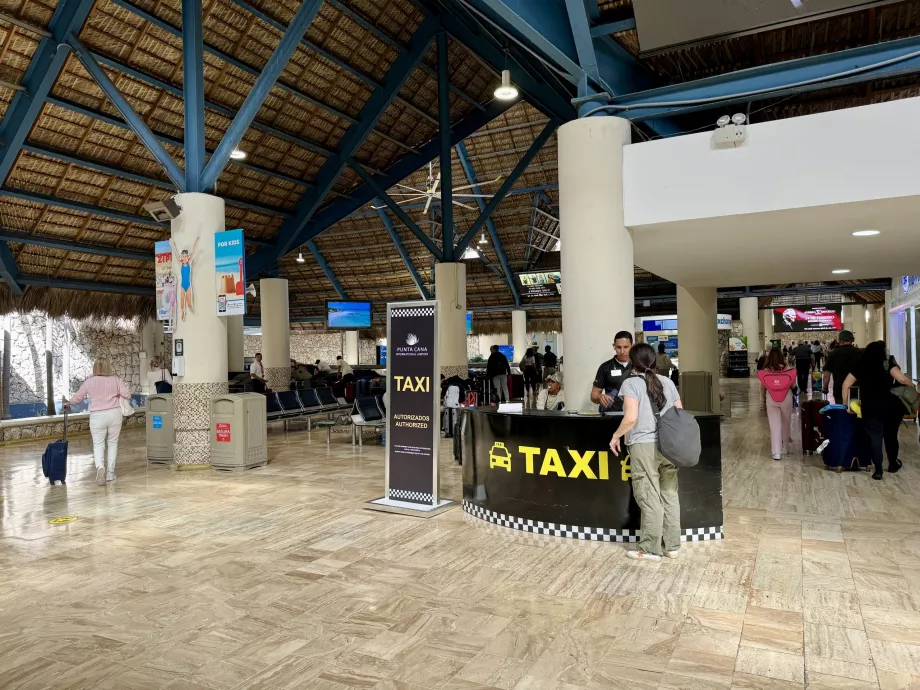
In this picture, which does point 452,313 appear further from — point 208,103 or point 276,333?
point 208,103

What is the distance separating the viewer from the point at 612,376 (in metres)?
5.45

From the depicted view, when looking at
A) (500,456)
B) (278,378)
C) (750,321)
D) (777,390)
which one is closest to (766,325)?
(750,321)

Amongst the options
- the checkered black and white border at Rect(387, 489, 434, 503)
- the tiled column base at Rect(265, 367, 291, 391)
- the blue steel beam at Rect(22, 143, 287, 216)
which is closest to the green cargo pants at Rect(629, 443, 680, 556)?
the checkered black and white border at Rect(387, 489, 434, 503)

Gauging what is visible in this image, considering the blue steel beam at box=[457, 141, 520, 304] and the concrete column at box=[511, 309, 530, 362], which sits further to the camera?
the concrete column at box=[511, 309, 530, 362]

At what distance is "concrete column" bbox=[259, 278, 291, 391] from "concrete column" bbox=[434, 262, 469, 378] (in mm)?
4406

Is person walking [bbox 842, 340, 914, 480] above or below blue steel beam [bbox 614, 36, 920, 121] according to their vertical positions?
below

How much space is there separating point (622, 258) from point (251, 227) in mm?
11306

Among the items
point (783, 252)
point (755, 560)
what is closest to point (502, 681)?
point (755, 560)

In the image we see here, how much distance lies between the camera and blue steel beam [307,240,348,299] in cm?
2216

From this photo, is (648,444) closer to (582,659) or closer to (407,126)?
(582,659)

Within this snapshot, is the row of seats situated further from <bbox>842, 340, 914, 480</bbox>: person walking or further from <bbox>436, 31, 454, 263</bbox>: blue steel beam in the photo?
<bbox>842, 340, 914, 480</bbox>: person walking

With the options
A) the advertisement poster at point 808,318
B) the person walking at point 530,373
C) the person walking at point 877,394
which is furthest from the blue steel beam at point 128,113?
the advertisement poster at point 808,318

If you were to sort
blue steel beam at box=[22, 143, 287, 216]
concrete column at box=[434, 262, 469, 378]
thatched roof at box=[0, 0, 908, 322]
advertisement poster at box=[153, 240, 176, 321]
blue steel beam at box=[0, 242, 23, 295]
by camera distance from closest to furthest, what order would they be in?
thatched roof at box=[0, 0, 908, 322] → advertisement poster at box=[153, 240, 176, 321] → blue steel beam at box=[22, 143, 287, 216] → blue steel beam at box=[0, 242, 23, 295] → concrete column at box=[434, 262, 469, 378]

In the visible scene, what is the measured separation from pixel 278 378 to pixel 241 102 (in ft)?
21.4
